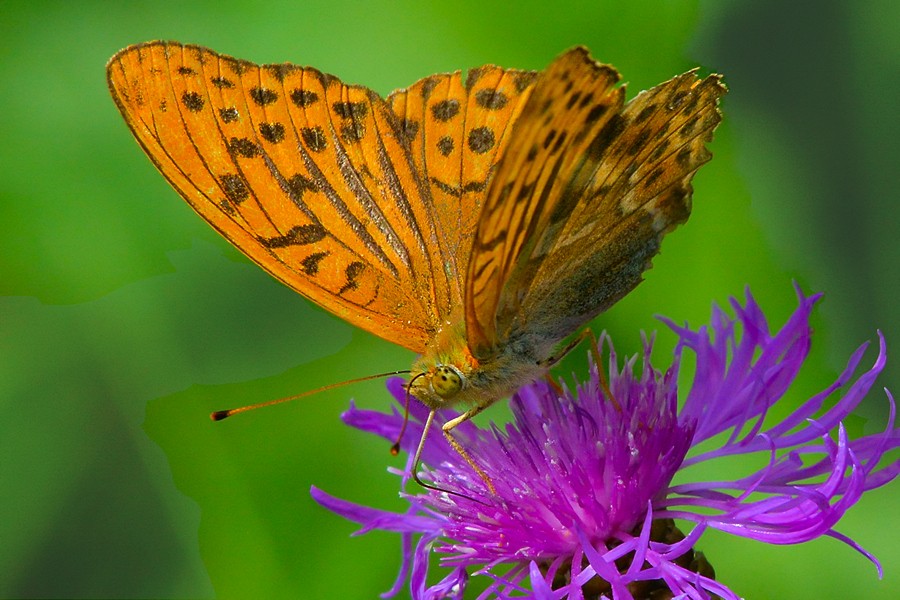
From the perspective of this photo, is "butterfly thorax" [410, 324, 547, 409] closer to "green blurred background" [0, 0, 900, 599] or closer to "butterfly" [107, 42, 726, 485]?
"butterfly" [107, 42, 726, 485]

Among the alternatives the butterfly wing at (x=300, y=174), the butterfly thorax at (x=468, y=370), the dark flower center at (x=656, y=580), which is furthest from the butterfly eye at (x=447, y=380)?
the dark flower center at (x=656, y=580)

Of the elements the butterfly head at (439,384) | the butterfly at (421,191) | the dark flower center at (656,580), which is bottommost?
the dark flower center at (656,580)

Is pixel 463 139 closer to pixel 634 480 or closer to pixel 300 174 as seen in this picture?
pixel 300 174

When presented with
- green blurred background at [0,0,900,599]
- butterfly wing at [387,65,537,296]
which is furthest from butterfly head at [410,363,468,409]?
green blurred background at [0,0,900,599]

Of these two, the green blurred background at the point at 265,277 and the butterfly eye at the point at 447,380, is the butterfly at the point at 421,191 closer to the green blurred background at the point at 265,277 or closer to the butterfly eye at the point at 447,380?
the butterfly eye at the point at 447,380

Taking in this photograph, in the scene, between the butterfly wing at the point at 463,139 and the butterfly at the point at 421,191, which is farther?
the butterfly wing at the point at 463,139

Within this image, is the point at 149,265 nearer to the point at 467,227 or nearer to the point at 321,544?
the point at 321,544

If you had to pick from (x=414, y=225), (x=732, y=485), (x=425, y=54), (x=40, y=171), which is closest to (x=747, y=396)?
(x=732, y=485)
